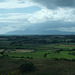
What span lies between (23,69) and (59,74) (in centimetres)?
785

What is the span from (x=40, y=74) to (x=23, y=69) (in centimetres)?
678

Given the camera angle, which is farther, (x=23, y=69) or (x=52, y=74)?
(x=23, y=69)

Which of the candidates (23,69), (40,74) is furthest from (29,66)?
(40,74)

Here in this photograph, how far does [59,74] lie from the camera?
12.3m

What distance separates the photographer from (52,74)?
1242cm

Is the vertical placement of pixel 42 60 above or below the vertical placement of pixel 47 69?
below

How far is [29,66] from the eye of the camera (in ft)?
66.1

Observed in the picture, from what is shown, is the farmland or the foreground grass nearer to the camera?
the foreground grass

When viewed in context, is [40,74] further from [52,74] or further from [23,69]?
[23,69]

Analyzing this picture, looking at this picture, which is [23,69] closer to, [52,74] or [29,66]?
[29,66]

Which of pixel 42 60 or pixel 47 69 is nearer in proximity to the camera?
pixel 47 69

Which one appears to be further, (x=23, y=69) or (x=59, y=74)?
(x=23, y=69)

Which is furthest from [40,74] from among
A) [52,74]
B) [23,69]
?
[23,69]

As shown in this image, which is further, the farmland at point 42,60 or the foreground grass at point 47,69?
the farmland at point 42,60
